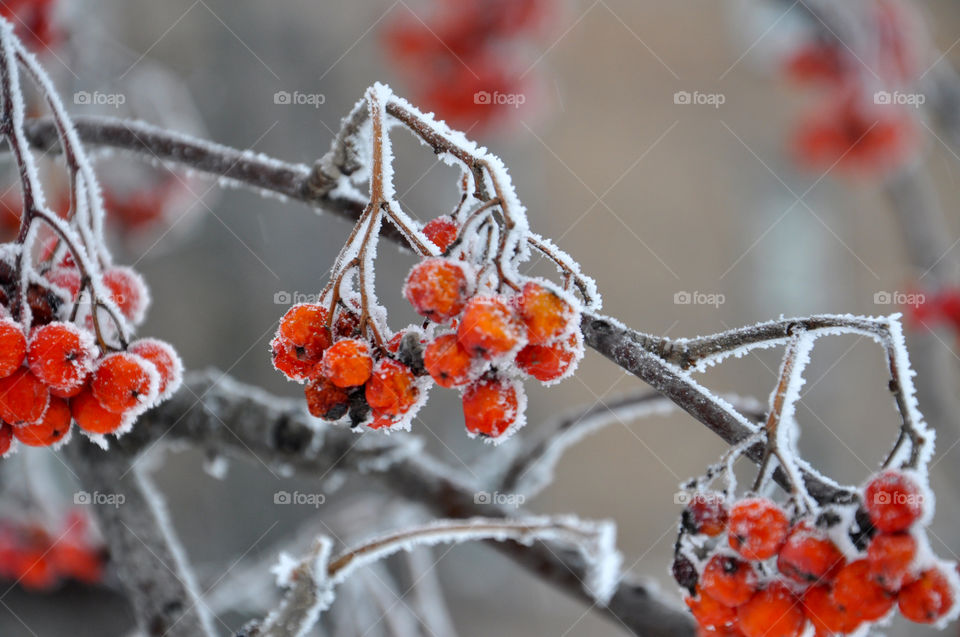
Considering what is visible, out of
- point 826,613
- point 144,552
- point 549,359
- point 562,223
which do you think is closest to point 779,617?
point 826,613

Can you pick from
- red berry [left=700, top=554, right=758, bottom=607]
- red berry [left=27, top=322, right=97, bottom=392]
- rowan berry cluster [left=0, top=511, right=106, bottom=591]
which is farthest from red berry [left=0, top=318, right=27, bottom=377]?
rowan berry cluster [left=0, top=511, right=106, bottom=591]

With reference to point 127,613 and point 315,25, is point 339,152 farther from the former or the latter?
point 315,25

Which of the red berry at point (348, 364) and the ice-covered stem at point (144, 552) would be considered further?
the ice-covered stem at point (144, 552)

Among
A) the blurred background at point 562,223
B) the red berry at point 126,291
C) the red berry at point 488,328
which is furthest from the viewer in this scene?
the blurred background at point 562,223

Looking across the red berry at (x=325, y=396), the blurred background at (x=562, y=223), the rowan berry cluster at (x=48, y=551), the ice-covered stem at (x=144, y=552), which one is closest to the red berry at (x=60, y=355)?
the red berry at (x=325, y=396)

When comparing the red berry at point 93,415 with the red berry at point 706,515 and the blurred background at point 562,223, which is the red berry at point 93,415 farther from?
the blurred background at point 562,223

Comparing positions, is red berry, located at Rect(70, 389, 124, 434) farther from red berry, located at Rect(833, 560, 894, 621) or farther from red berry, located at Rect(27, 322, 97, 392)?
red berry, located at Rect(833, 560, 894, 621)

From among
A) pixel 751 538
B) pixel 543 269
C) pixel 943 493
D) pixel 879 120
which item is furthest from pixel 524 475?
pixel 943 493

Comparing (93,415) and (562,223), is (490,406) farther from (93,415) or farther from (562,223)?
(562,223)
